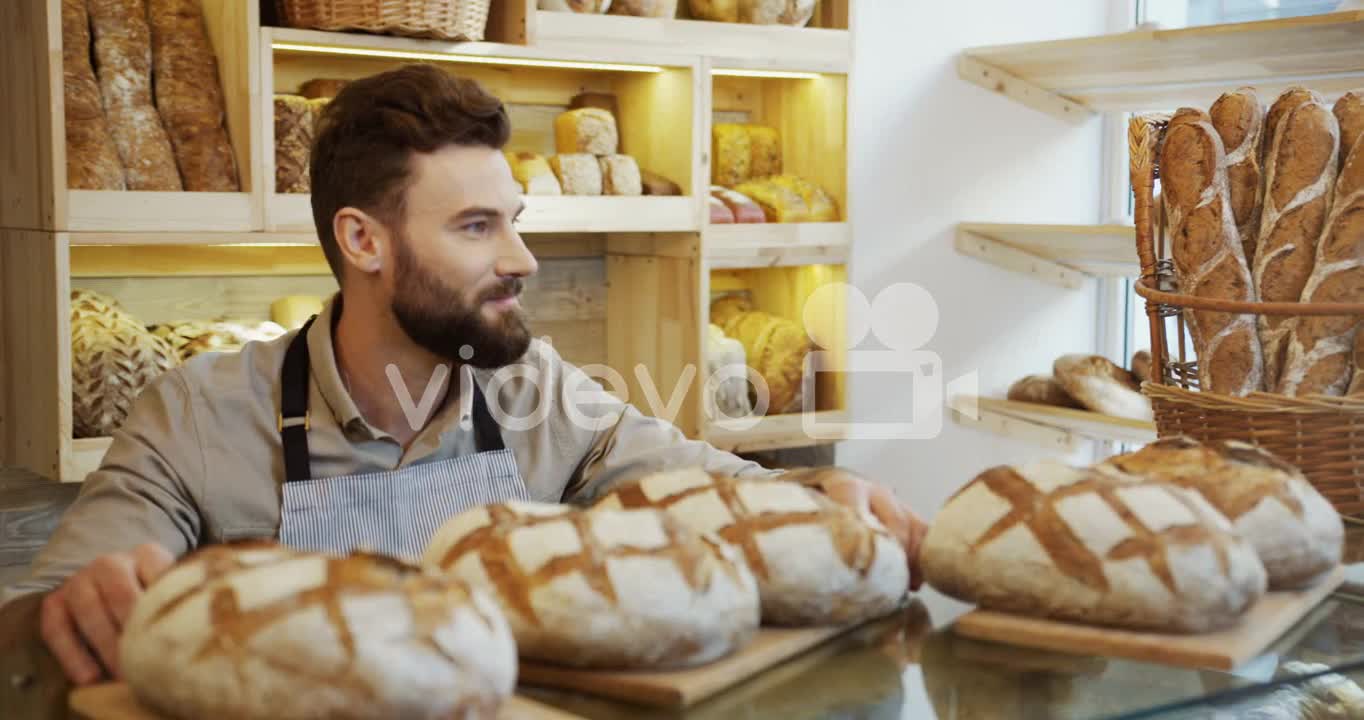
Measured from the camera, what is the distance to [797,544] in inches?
36.0

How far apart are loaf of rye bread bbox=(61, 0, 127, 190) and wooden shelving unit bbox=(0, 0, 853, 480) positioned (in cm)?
4

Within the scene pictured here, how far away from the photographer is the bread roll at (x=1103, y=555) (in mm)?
887

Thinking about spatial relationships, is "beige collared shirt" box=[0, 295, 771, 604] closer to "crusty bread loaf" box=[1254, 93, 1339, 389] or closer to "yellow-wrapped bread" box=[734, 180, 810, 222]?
"crusty bread loaf" box=[1254, 93, 1339, 389]

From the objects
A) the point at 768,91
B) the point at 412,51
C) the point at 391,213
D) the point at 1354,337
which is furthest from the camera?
the point at 768,91

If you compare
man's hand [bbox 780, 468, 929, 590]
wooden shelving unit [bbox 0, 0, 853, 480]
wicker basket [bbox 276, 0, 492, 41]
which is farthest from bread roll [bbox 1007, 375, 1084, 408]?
man's hand [bbox 780, 468, 929, 590]

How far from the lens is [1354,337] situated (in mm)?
1510

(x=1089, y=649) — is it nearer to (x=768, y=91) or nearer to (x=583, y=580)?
(x=583, y=580)

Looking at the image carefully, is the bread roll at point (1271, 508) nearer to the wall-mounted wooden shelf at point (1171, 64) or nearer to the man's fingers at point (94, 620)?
the man's fingers at point (94, 620)

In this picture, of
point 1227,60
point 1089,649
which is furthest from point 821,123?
point 1089,649

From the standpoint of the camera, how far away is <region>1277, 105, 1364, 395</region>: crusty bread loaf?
1507mm

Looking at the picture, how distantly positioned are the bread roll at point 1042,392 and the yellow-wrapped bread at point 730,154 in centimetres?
88

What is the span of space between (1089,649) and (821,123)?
2.31 m

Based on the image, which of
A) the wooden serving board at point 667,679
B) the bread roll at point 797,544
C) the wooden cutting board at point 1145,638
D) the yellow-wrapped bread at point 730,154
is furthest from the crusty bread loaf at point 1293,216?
the yellow-wrapped bread at point 730,154

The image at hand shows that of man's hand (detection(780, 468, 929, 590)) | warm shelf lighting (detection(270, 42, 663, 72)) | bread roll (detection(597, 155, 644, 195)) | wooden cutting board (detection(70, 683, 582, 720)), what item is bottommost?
wooden cutting board (detection(70, 683, 582, 720))
